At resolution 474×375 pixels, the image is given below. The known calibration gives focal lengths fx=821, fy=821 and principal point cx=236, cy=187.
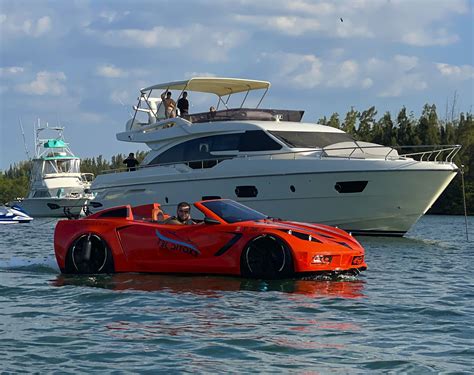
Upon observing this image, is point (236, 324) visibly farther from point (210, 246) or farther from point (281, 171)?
point (281, 171)

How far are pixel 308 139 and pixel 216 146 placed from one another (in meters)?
2.84

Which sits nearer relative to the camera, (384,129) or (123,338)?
(123,338)

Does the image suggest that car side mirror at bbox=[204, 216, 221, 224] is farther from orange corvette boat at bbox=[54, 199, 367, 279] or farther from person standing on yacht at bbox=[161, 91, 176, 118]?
person standing on yacht at bbox=[161, 91, 176, 118]

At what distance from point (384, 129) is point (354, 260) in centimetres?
5724

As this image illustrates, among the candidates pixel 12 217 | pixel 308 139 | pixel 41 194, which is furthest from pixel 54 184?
pixel 308 139

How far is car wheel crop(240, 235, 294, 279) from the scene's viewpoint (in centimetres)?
1195

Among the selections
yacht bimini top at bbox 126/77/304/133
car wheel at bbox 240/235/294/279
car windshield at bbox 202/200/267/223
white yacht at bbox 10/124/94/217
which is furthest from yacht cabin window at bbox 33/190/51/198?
car wheel at bbox 240/235/294/279

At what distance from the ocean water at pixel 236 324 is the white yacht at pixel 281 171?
7.78 metres

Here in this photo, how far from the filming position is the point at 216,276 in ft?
40.9

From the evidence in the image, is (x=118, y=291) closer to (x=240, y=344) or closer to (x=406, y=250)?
(x=240, y=344)

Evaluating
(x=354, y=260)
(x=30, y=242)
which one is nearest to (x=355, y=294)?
(x=354, y=260)

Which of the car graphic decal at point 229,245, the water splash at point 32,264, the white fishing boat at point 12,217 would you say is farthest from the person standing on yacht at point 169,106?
the car graphic decal at point 229,245

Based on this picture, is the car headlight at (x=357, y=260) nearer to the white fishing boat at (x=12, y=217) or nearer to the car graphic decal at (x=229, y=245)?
the car graphic decal at (x=229, y=245)

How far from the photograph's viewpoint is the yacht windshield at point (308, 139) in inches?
923
